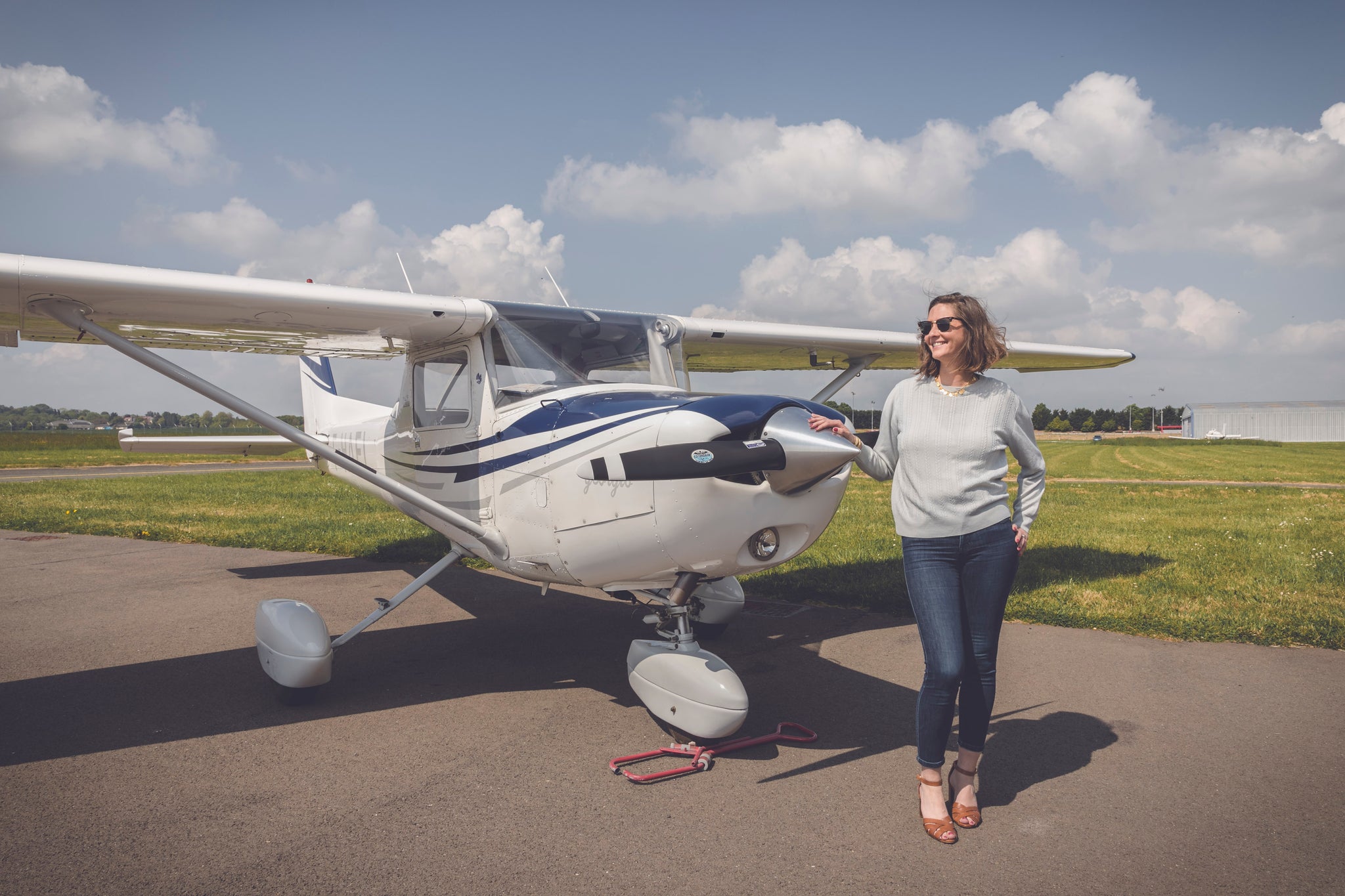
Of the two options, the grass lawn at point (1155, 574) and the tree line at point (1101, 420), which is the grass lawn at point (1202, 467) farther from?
the tree line at point (1101, 420)

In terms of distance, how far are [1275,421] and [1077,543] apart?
111 meters

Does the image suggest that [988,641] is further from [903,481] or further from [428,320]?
[428,320]

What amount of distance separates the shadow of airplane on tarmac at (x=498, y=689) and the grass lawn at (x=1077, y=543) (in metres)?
1.59

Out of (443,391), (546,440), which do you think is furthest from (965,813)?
(443,391)

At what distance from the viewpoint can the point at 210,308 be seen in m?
4.69

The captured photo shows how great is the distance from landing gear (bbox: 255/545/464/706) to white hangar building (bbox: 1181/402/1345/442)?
106m

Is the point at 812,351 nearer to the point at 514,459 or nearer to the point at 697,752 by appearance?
the point at 514,459

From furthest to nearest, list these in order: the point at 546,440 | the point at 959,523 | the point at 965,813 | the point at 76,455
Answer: the point at 76,455, the point at 546,440, the point at 965,813, the point at 959,523

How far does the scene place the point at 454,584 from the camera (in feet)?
25.8

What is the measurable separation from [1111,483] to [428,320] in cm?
1956

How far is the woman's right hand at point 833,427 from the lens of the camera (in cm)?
325

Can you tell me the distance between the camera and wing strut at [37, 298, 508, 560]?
439cm

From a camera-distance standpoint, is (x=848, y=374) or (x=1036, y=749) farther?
(x=848, y=374)

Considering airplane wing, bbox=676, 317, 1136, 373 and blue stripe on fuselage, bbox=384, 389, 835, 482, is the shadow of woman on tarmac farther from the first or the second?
airplane wing, bbox=676, 317, 1136, 373
